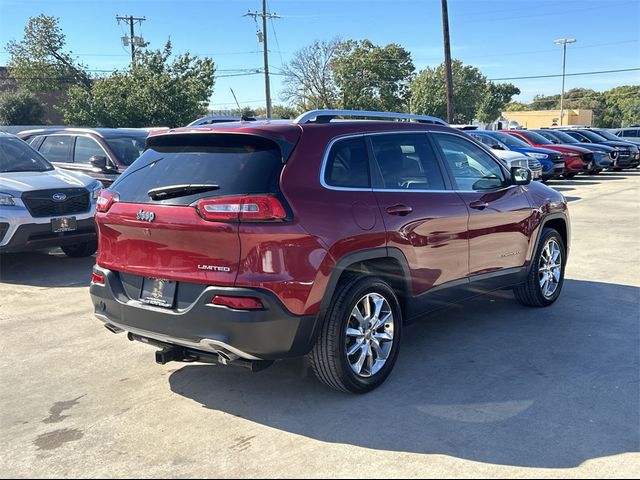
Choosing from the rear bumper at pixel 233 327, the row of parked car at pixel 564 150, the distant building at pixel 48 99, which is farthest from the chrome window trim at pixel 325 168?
the distant building at pixel 48 99

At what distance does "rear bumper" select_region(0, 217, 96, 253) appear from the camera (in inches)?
295

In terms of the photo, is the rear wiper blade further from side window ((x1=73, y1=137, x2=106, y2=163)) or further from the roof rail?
side window ((x1=73, y1=137, x2=106, y2=163))

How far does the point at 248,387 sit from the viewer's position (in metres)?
4.26

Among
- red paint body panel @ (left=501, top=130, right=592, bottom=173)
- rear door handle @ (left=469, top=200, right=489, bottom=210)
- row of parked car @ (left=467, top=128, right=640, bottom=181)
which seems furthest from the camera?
red paint body panel @ (left=501, top=130, right=592, bottom=173)

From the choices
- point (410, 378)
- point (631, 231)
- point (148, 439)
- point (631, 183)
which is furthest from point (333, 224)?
point (631, 183)

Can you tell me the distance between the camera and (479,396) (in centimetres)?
401

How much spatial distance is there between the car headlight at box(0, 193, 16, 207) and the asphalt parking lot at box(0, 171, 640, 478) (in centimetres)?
214

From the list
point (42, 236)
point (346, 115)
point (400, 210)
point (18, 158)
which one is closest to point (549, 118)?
point (18, 158)

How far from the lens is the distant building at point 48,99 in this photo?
163 feet

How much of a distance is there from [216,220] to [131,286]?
88 cm

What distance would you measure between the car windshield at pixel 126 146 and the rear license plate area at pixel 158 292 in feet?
22.2

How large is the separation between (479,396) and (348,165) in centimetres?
178

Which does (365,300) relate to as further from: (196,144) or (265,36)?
(265,36)

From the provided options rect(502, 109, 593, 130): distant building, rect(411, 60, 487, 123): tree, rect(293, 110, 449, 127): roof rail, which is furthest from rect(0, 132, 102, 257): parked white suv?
rect(502, 109, 593, 130): distant building
